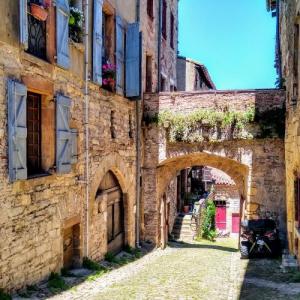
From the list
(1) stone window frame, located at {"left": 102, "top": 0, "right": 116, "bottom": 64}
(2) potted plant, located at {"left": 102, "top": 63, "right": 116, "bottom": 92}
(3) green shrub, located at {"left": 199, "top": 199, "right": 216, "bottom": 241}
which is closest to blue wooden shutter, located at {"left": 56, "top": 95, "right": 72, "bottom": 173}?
(2) potted plant, located at {"left": 102, "top": 63, "right": 116, "bottom": 92}

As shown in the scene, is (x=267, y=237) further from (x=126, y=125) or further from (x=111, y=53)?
(x=111, y=53)

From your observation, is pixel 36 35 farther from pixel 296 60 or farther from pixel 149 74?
pixel 149 74

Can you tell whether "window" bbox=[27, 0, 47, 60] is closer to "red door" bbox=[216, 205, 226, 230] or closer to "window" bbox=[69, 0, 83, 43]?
"window" bbox=[69, 0, 83, 43]

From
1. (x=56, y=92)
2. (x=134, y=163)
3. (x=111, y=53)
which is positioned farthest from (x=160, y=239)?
(x=56, y=92)

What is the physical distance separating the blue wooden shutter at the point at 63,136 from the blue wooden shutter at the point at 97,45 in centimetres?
157

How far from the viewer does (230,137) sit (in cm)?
1231

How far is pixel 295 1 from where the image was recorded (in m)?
8.73

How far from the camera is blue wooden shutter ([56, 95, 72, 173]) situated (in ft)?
25.2

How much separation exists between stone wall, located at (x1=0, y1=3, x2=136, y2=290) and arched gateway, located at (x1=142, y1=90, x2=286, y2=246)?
180cm

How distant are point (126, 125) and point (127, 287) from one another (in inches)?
203

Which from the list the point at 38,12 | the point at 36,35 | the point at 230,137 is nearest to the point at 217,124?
the point at 230,137

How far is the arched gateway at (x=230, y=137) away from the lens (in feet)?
39.9

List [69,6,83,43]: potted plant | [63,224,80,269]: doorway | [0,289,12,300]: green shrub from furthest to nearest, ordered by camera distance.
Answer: [63,224,80,269]: doorway, [69,6,83,43]: potted plant, [0,289,12,300]: green shrub

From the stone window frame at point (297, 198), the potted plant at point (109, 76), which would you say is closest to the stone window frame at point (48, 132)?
the potted plant at point (109, 76)
